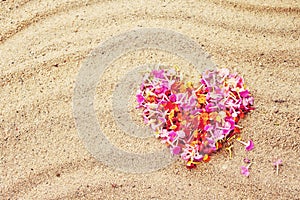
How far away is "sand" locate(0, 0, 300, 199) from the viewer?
225 cm

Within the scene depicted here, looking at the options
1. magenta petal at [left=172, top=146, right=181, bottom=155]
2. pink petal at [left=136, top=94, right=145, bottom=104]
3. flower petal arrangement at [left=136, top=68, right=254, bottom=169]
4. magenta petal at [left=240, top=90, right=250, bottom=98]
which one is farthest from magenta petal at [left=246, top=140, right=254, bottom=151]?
pink petal at [left=136, top=94, right=145, bottom=104]

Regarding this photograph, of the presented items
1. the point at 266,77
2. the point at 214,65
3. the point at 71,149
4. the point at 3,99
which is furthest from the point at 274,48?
the point at 3,99

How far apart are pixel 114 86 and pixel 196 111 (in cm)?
45

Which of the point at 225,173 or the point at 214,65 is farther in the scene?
the point at 214,65

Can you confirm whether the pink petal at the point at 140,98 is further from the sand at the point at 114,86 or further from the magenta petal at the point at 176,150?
the magenta petal at the point at 176,150

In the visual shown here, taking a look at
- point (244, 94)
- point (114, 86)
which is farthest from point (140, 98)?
point (244, 94)

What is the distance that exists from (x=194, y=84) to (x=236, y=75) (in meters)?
0.22

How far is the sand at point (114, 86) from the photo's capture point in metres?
2.25

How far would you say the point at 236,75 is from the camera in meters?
2.38

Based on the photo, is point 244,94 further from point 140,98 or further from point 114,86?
point 114,86

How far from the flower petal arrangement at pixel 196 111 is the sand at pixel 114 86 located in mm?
62

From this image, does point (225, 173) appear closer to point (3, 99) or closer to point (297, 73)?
point (297, 73)

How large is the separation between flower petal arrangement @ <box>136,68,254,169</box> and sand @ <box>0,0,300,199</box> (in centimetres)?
6

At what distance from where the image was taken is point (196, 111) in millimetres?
2271
